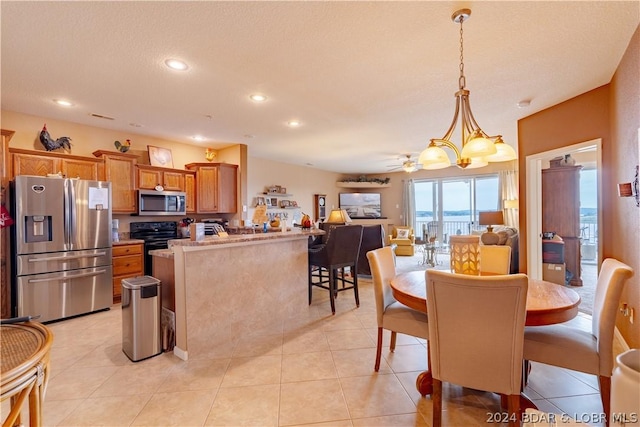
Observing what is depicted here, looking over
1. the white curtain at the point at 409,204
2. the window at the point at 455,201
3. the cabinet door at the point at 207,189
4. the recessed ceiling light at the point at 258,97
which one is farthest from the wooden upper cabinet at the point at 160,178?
the window at the point at 455,201

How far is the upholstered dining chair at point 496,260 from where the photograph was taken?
2475 millimetres

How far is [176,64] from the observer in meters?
2.42

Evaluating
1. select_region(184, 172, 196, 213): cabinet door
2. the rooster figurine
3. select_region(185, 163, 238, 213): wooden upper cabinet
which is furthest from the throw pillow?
the rooster figurine

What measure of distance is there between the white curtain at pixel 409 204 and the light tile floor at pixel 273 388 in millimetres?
6710

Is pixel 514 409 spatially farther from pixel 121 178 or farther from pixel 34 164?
pixel 34 164

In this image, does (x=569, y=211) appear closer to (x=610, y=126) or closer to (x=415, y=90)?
(x=610, y=126)

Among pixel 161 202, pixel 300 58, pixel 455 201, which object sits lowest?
pixel 161 202

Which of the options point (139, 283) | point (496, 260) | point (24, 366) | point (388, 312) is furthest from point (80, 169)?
point (496, 260)

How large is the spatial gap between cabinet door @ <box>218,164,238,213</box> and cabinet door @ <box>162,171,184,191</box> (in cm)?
63

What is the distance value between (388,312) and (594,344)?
116cm

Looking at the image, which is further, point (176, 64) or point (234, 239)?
point (234, 239)

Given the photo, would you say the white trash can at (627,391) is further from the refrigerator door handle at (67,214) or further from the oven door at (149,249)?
the oven door at (149,249)

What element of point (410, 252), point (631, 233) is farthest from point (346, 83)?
point (410, 252)

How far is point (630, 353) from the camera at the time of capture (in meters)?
0.79
